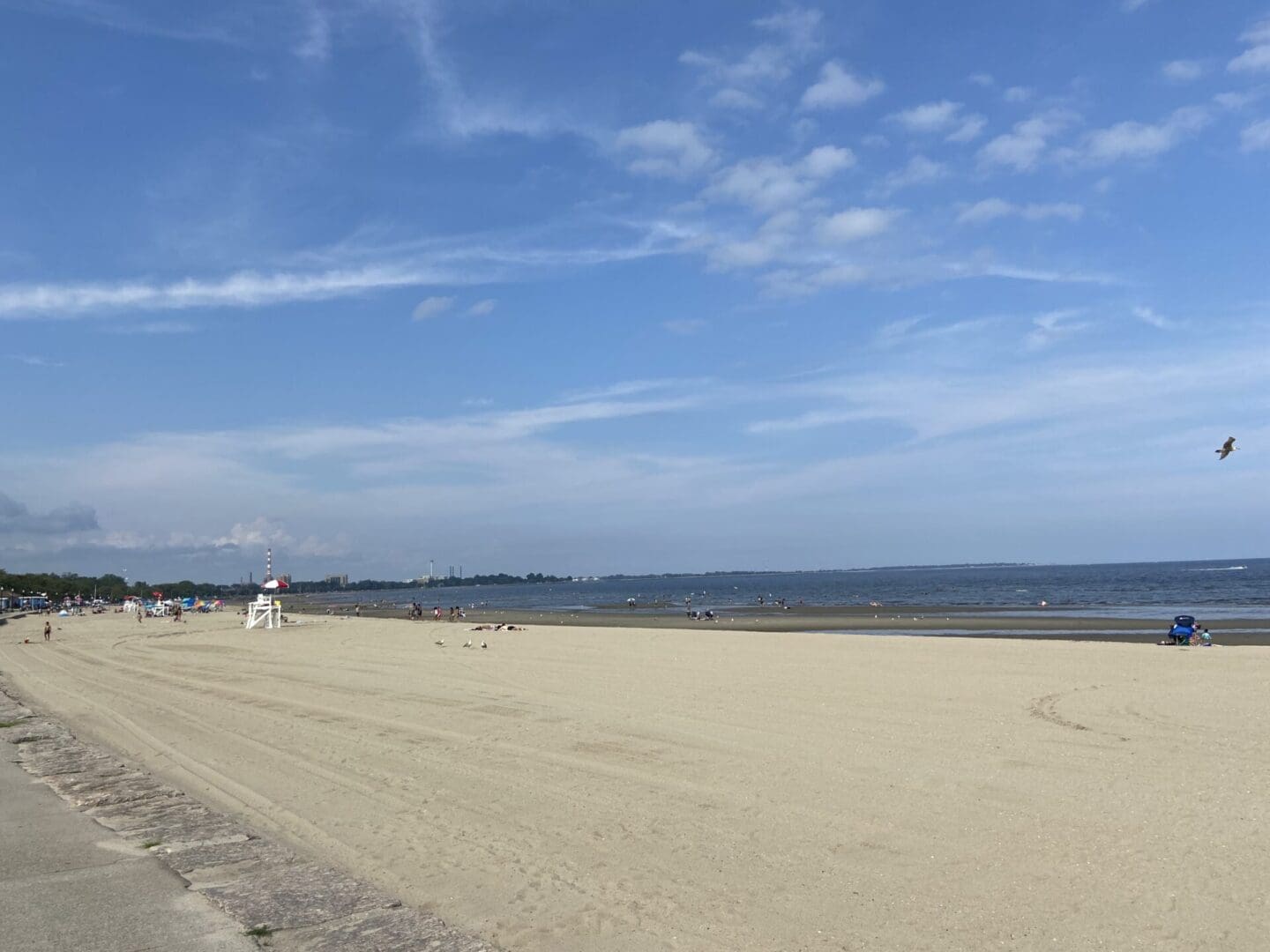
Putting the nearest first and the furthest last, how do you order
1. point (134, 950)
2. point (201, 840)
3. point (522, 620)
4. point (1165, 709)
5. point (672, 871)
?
point (134, 950), point (672, 871), point (201, 840), point (1165, 709), point (522, 620)

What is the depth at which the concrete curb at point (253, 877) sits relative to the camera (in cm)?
502

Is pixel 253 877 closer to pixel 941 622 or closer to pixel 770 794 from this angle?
pixel 770 794

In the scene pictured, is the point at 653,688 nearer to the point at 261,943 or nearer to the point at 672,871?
the point at 672,871

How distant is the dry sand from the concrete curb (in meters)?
0.37

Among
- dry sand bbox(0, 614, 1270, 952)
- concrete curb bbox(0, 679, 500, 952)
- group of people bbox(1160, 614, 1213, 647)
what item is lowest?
group of people bbox(1160, 614, 1213, 647)

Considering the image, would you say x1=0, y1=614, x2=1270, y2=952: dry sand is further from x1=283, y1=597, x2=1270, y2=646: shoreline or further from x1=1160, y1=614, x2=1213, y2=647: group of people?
x1=283, y1=597, x2=1270, y2=646: shoreline

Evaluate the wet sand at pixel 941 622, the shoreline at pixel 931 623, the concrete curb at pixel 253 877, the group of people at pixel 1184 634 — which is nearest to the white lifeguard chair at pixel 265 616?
the shoreline at pixel 931 623

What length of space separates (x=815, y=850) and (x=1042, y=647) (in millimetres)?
18713

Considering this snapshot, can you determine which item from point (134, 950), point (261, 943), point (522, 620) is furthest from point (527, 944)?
point (522, 620)

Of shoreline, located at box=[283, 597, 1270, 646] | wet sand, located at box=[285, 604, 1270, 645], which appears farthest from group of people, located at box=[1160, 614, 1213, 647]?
wet sand, located at box=[285, 604, 1270, 645]

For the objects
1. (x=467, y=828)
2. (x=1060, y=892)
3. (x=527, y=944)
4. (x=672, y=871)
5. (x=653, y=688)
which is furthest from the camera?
(x=653, y=688)

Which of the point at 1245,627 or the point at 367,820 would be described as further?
the point at 1245,627

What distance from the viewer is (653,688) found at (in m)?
16.1

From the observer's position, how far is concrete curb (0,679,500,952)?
16.5 ft
